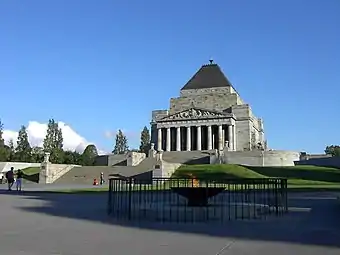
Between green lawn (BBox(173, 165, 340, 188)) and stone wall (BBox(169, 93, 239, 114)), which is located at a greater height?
stone wall (BBox(169, 93, 239, 114))

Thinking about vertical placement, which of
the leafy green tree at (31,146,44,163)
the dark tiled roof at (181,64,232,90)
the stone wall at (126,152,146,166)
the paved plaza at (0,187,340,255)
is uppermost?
the dark tiled roof at (181,64,232,90)

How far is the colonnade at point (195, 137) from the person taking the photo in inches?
3757

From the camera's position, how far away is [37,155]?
95.1m

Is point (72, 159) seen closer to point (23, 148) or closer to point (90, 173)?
point (23, 148)

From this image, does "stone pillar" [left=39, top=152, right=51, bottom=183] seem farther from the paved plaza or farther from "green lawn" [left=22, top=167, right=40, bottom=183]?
the paved plaza

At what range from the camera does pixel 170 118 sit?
98.6 metres

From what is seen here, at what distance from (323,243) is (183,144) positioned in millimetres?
89556

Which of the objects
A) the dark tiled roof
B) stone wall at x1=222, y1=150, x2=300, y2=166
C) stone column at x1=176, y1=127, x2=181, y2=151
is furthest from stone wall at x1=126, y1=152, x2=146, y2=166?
the dark tiled roof

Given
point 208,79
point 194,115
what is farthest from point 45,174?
point 208,79

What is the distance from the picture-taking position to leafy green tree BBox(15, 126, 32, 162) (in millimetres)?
90688

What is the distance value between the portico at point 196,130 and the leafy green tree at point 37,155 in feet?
81.4

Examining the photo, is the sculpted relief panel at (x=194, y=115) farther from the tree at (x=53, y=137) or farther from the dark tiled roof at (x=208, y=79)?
the tree at (x=53, y=137)

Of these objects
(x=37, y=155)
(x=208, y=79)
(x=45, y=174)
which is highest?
(x=208, y=79)

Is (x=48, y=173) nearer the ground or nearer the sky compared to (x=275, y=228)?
nearer the sky
